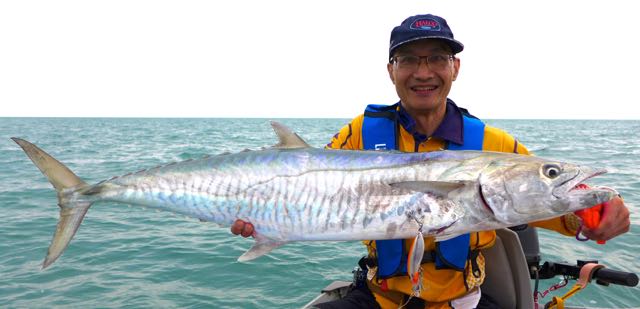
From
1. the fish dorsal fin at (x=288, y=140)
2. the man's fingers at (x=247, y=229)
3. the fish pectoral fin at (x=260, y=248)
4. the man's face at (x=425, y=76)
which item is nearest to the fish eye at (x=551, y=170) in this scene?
the man's face at (x=425, y=76)

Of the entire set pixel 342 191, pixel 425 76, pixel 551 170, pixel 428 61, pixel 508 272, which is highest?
pixel 428 61

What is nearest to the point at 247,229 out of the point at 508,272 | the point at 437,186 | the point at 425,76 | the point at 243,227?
the point at 243,227

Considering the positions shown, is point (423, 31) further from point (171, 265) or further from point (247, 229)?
point (171, 265)

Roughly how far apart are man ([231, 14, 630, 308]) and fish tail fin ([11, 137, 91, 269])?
4.07 feet

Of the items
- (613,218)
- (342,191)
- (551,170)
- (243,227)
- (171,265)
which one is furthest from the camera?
(171,265)

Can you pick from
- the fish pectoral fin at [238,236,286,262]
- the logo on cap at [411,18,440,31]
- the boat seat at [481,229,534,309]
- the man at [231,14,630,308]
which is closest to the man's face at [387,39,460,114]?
the man at [231,14,630,308]

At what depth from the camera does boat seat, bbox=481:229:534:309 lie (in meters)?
3.38

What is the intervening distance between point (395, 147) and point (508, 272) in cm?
133

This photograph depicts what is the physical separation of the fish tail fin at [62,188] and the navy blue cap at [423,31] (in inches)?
103

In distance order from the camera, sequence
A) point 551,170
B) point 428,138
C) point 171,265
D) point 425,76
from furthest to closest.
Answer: point 171,265 → point 428,138 → point 425,76 → point 551,170

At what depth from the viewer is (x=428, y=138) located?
3.35 m

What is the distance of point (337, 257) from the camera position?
24.7 ft

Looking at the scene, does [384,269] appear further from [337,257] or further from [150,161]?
[150,161]

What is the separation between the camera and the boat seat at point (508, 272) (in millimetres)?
3377
